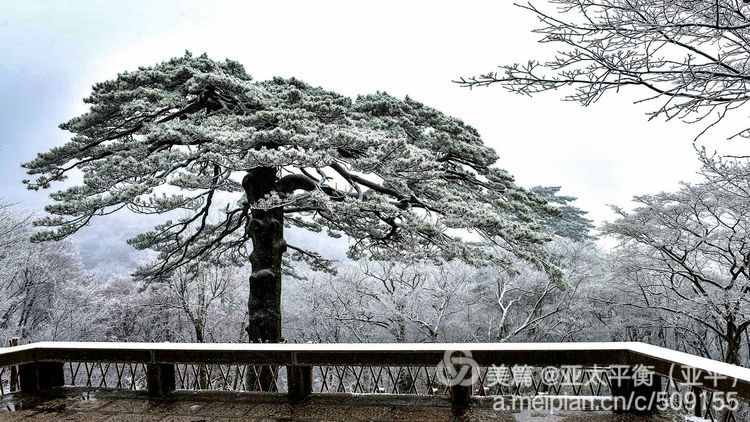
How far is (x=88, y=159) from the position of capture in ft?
28.5

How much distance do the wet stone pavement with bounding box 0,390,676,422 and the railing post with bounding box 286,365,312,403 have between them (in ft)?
0.28

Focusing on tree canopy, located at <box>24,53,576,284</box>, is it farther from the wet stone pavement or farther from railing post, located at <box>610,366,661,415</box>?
railing post, located at <box>610,366,661,415</box>

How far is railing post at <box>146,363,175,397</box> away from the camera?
4773mm

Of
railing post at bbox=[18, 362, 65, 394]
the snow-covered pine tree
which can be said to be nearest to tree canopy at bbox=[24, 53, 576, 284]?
the snow-covered pine tree

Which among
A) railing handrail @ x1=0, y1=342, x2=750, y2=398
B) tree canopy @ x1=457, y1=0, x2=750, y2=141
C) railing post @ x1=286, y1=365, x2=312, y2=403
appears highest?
tree canopy @ x1=457, y1=0, x2=750, y2=141

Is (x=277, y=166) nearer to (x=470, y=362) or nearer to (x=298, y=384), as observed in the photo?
(x=298, y=384)

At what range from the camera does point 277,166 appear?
7125 mm

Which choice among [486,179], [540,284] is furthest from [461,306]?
[486,179]

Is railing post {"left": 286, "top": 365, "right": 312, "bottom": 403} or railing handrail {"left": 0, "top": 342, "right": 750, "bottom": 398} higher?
railing handrail {"left": 0, "top": 342, "right": 750, "bottom": 398}

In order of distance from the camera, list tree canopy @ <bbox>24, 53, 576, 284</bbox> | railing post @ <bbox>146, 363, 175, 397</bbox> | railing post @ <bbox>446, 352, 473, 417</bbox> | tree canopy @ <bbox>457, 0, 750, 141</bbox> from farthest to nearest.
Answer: tree canopy @ <bbox>24, 53, 576, 284</bbox>
railing post @ <bbox>146, 363, 175, 397</bbox>
railing post @ <bbox>446, 352, 473, 417</bbox>
tree canopy @ <bbox>457, 0, 750, 141</bbox>

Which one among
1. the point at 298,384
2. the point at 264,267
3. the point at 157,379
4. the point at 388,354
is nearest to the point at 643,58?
the point at 388,354

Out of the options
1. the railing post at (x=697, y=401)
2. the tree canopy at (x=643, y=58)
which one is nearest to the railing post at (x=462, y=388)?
the railing post at (x=697, y=401)

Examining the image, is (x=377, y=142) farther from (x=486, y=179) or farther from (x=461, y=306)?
(x=461, y=306)

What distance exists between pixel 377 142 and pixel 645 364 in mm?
4431
